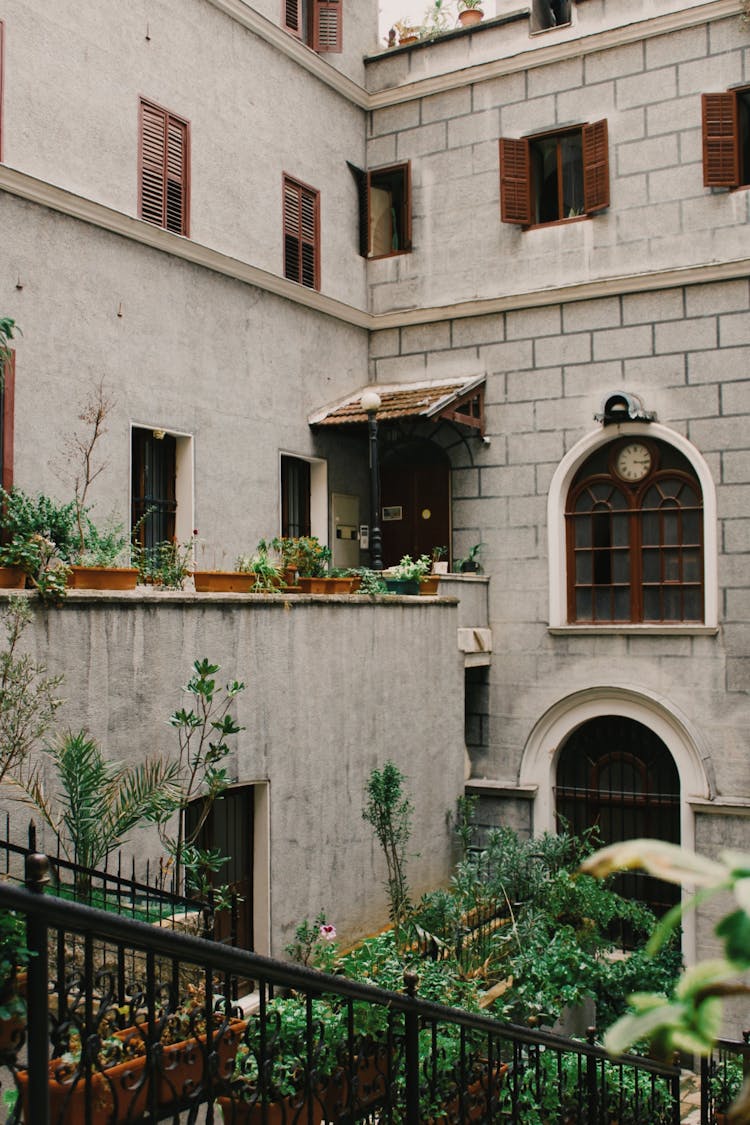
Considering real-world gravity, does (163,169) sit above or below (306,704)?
above

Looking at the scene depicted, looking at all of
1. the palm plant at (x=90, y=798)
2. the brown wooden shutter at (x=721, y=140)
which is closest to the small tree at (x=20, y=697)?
the palm plant at (x=90, y=798)

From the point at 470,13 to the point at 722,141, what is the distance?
15.5 ft

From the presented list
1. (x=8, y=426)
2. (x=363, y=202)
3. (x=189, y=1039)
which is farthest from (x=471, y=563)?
(x=189, y=1039)

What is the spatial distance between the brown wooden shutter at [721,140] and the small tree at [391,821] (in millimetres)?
8593

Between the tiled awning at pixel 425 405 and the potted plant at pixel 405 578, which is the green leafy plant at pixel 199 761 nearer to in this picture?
the potted plant at pixel 405 578

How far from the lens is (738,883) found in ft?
3.88

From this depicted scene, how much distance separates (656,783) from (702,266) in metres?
6.83

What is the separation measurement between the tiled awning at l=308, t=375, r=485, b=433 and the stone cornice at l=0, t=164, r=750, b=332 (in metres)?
1.07

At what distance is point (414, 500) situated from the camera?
16.1 metres

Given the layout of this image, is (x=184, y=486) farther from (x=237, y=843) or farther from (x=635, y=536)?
(x=635, y=536)

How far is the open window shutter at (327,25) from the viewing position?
50.9ft

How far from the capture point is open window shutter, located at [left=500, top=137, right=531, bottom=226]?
15.3 m

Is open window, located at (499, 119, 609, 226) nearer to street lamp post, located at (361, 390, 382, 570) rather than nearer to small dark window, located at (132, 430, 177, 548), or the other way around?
street lamp post, located at (361, 390, 382, 570)

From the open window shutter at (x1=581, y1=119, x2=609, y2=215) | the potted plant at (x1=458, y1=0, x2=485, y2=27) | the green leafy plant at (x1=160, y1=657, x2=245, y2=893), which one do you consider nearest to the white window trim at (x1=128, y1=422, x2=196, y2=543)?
the green leafy plant at (x1=160, y1=657, x2=245, y2=893)
